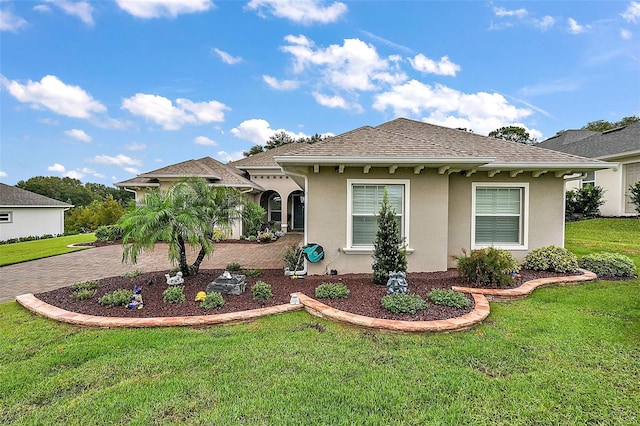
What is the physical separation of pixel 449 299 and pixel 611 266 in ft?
18.6

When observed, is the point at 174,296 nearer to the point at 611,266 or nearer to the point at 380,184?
the point at 380,184

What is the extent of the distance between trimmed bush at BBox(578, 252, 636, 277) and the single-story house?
0.90 m

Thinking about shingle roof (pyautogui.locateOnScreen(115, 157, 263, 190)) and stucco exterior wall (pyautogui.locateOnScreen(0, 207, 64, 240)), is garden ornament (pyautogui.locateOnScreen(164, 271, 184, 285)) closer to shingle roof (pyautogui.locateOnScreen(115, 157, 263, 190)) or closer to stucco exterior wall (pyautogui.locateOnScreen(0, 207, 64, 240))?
shingle roof (pyautogui.locateOnScreen(115, 157, 263, 190))

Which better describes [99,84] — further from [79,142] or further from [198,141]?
[198,141]

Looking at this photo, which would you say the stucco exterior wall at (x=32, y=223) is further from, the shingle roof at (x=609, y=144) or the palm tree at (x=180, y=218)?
the shingle roof at (x=609, y=144)

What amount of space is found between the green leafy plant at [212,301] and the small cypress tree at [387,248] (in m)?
3.40

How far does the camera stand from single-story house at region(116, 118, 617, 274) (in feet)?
24.5

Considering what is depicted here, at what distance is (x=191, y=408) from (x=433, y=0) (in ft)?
50.4

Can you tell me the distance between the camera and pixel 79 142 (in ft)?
70.6

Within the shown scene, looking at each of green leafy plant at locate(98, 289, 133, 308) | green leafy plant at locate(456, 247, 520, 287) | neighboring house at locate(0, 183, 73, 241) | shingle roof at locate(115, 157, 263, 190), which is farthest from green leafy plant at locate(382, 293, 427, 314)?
neighboring house at locate(0, 183, 73, 241)

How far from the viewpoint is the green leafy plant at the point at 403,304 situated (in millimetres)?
5113

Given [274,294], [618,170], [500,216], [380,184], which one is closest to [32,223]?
[274,294]

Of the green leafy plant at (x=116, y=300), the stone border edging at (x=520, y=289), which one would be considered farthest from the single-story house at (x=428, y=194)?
the green leafy plant at (x=116, y=300)

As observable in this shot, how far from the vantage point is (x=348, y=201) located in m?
7.83
